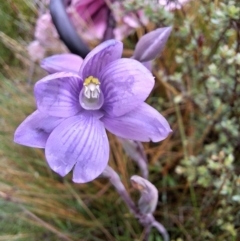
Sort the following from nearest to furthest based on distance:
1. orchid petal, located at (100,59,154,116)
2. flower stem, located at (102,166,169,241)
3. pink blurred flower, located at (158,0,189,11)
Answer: orchid petal, located at (100,59,154,116)
flower stem, located at (102,166,169,241)
pink blurred flower, located at (158,0,189,11)

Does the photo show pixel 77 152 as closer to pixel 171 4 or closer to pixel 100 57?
pixel 100 57

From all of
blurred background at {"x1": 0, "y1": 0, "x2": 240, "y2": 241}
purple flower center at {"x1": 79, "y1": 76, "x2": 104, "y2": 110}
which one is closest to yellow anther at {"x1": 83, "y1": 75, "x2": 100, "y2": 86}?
purple flower center at {"x1": 79, "y1": 76, "x2": 104, "y2": 110}

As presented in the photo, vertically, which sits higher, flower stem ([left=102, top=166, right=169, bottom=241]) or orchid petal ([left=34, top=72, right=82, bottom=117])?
orchid petal ([left=34, top=72, right=82, bottom=117])

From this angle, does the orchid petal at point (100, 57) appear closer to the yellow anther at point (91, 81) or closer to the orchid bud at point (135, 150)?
the yellow anther at point (91, 81)

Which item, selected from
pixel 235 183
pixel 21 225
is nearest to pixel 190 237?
pixel 235 183

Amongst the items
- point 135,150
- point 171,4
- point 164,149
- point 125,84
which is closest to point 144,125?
point 125,84

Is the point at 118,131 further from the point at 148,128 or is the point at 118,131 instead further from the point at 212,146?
the point at 212,146

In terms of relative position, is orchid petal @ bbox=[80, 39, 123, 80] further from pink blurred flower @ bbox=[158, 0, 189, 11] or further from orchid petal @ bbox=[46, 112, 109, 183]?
pink blurred flower @ bbox=[158, 0, 189, 11]
